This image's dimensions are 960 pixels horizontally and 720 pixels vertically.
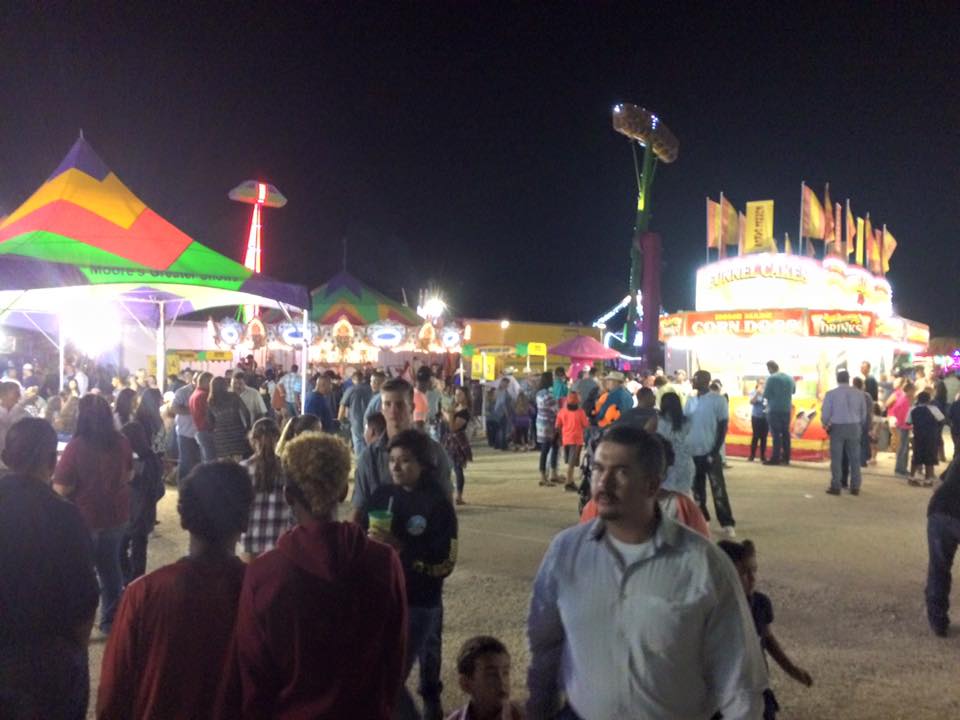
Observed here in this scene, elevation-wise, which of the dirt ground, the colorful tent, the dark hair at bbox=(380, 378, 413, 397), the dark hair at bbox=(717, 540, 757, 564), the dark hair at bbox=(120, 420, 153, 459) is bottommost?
the dirt ground

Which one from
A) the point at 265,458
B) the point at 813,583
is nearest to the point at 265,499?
the point at 265,458

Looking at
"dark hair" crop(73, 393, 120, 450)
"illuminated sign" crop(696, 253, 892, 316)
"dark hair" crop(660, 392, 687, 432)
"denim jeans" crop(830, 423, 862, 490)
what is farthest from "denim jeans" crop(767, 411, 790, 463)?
"dark hair" crop(73, 393, 120, 450)

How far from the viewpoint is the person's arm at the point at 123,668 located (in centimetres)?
209

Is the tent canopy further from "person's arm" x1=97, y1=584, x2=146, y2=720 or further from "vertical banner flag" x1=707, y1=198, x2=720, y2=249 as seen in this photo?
"person's arm" x1=97, y1=584, x2=146, y2=720

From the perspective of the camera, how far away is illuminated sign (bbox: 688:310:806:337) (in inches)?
647

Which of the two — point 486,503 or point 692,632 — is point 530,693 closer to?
point 692,632

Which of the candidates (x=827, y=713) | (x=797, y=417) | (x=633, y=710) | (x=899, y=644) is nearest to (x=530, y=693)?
(x=633, y=710)

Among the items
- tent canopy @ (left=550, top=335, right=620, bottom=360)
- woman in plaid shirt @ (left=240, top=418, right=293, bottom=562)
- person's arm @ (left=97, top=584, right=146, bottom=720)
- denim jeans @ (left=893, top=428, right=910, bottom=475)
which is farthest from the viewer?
tent canopy @ (left=550, top=335, right=620, bottom=360)

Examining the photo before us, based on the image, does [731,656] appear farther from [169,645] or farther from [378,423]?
[378,423]

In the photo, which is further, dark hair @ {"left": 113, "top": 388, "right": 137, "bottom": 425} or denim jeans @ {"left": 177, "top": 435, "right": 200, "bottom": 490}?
denim jeans @ {"left": 177, "top": 435, "right": 200, "bottom": 490}

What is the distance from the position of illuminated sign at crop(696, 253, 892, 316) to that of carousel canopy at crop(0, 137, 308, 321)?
1303 centimetres

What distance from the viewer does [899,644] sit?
16.6 feet

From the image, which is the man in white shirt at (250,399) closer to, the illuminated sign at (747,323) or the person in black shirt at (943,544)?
the person in black shirt at (943,544)

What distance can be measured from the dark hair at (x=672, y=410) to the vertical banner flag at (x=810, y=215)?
1712 cm
